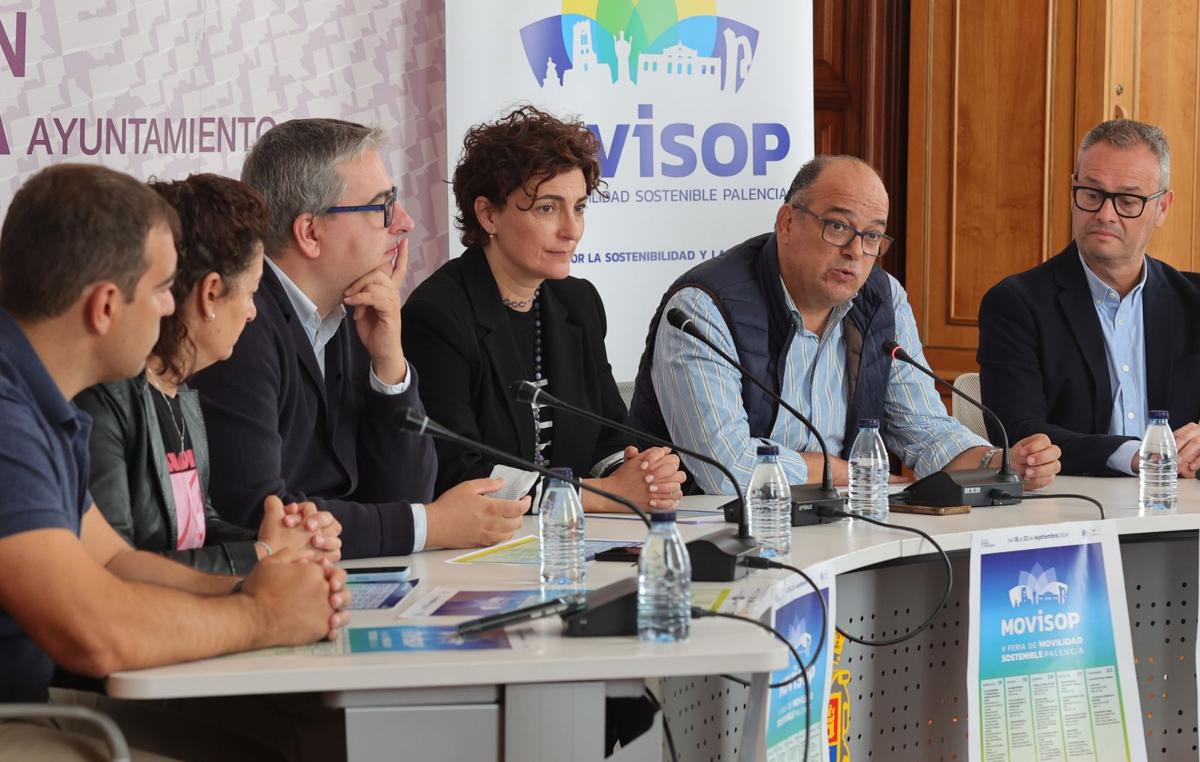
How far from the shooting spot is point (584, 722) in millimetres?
1646

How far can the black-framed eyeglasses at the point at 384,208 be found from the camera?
2494mm

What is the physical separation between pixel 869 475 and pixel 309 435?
3.51ft

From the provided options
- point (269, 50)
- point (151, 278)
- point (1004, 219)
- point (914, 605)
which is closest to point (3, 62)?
point (269, 50)

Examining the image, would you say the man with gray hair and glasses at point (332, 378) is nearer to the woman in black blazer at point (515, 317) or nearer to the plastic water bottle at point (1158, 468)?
the woman in black blazer at point (515, 317)

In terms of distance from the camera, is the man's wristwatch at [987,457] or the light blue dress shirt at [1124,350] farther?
the light blue dress shirt at [1124,350]

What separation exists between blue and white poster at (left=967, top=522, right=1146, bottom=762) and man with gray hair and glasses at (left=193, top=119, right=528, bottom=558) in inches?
35.0

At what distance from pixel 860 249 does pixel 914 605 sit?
2.84ft

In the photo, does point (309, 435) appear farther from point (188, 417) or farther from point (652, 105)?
point (652, 105)

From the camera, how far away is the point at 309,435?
2.49m

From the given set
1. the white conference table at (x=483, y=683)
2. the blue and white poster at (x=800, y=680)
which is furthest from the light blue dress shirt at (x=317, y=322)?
the white conference table at (x=483, y=683)

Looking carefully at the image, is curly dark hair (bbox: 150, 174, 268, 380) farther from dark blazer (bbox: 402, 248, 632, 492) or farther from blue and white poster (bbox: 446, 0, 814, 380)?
blue and white poster (bbox: 446, 0, 814, 380)

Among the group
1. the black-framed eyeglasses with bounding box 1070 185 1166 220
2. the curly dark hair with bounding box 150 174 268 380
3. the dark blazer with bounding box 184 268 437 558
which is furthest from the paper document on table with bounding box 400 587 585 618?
the black-framed eyeglasses with bounding box 1070 185 1166 220

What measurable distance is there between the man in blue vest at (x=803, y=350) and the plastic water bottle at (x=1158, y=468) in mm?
193

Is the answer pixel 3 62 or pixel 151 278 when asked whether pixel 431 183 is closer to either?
pixel 3 62
